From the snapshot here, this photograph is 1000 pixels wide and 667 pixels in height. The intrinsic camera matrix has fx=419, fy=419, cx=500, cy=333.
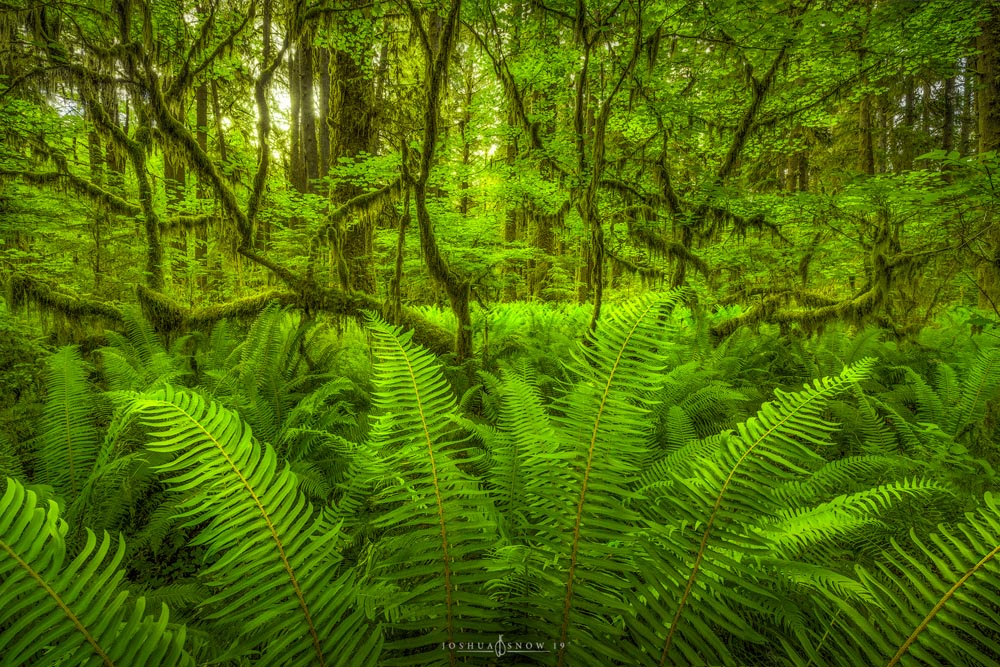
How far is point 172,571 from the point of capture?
6.53 ft

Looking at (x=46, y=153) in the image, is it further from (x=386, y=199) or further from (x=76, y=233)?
(x=386, y=199)

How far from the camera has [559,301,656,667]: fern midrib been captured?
0.93 metres

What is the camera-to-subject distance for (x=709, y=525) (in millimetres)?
932

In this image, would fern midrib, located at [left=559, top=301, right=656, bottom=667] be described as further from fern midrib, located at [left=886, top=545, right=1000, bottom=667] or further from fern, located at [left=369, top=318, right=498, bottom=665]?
fern midrib, located at [left=886, top=545, right=1000, bottom=667]

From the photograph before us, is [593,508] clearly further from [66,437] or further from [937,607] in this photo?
[66,437]

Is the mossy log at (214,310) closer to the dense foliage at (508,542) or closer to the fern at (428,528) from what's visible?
the dense foliage at (508,542)

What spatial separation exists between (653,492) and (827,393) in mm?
1286

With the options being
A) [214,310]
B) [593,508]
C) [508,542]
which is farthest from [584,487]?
[214,310]

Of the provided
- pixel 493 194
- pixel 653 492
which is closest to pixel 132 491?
pixel 653 492

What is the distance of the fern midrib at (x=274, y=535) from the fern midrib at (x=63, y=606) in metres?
0.28

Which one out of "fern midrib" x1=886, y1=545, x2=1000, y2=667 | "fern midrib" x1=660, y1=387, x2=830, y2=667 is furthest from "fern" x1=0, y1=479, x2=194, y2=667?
"fern midrib" x1=886, y1=545, x2=1000, y2=667

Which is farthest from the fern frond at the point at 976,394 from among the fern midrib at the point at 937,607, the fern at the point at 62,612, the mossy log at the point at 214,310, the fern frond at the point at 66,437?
the fern frond at the point at 66,437

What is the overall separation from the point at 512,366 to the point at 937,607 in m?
3.29

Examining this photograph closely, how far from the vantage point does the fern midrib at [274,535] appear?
34.4 inches
